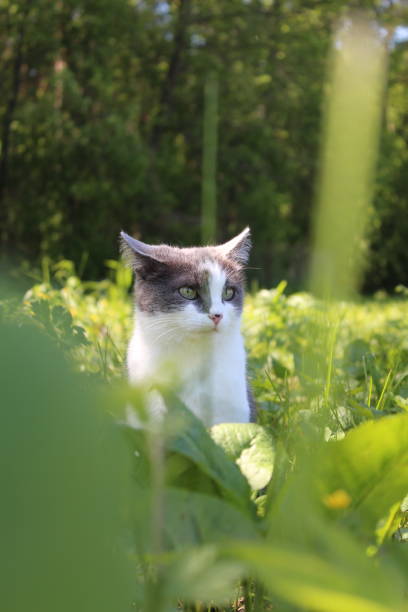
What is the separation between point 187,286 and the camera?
6.49ft

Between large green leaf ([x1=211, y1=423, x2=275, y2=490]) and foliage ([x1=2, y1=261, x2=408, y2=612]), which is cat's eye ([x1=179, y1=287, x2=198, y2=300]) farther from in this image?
large green leaf ([x1=211, y1=423, x2=275, y2=490])

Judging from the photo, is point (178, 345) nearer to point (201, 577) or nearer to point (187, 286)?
point (187, 286)

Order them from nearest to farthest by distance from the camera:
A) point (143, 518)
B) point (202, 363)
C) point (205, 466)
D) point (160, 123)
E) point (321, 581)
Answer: point (321, 581)
point (143, 518)
point (205, 466)
point (202, 363)
point (160, 123)

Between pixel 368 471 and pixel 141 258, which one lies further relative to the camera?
pixel 141 258

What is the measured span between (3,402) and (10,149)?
33.4 ft

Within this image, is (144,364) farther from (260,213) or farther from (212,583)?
(260,213)

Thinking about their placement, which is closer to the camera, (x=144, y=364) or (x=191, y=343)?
(x=144, y=364)

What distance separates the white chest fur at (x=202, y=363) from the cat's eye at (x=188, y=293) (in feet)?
0.46

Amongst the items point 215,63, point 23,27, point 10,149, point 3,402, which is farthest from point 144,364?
point 215,63

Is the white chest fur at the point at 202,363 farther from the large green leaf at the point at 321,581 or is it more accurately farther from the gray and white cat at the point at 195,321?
the large green leaf at the point at 321,581

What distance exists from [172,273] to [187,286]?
0.07 metres

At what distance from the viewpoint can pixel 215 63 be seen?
11781 millimetres

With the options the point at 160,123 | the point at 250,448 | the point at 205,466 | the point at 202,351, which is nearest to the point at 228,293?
the point at 202,351

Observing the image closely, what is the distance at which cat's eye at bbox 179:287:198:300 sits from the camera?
1982 millimetres
